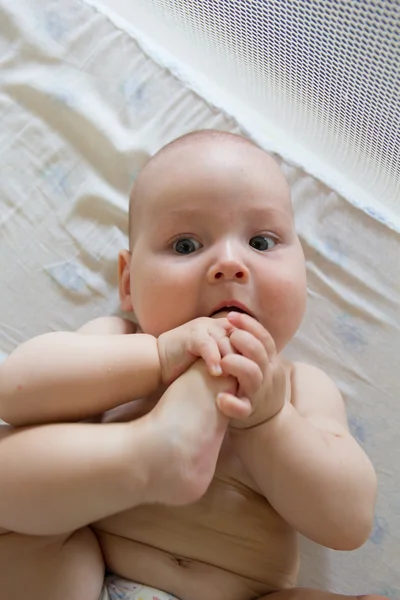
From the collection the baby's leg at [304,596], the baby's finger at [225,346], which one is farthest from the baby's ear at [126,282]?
the baby's leg at [304,596]

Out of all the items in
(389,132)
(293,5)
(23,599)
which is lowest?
(23,599)

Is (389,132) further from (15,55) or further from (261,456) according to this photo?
(15,55)

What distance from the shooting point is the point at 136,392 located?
771 millimetres

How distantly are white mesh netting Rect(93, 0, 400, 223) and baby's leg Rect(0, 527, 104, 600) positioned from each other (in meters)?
0.65

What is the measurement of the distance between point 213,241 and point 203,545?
379 mm

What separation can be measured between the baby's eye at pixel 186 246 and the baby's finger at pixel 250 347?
173 mm

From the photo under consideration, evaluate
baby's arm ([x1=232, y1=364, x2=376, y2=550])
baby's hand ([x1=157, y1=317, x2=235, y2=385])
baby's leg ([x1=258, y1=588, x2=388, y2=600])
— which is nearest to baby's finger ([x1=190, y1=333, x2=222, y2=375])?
baby's hand ([x1=157, y1=317, x2=235, y2=385])

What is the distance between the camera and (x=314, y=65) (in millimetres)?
850

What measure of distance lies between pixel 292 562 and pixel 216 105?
0.72 meters

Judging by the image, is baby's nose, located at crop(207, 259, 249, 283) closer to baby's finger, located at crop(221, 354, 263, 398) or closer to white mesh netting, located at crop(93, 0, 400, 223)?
baby's finger, located at crop(221, 354, 263, 398)

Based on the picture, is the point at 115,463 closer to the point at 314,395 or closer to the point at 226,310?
the point at 226,310

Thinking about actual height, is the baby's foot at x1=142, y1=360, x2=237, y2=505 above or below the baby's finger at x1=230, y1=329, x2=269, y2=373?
below

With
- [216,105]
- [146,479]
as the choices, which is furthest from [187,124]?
[146,479]

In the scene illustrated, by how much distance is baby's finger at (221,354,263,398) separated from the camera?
2.28 feet
